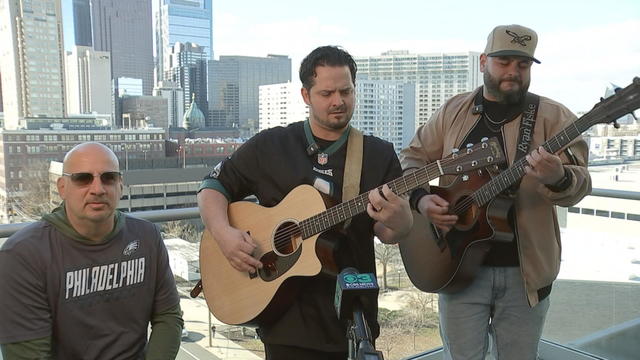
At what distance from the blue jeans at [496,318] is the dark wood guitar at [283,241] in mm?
473

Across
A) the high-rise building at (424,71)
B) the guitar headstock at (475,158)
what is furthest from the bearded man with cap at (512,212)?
the high-rise building at (424,71)

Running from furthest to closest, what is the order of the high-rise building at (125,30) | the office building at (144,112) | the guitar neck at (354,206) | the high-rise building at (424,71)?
the high-rise building at (125,30) → the office building at (144,112) → the high-rise building at (424,71) → the guitar neck at (354,206)

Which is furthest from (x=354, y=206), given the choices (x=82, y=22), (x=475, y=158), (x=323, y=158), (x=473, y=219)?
(x=82, y=22)

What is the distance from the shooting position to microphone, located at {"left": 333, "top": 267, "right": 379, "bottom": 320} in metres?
0.99

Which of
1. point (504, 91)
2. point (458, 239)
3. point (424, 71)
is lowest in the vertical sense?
point (458, 239)

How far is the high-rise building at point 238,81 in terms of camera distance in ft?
15.6

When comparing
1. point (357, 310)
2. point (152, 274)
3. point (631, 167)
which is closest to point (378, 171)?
point (357, 310)

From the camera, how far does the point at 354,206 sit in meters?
1.56

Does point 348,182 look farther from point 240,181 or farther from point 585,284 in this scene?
point 585,284

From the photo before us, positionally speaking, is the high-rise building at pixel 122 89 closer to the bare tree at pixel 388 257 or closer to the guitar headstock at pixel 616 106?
the bare tree at pixel 388 257

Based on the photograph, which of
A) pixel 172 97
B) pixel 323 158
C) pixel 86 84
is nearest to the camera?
pixel 323 158

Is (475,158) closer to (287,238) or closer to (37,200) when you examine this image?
(287,238)

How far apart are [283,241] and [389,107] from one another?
2043 mm

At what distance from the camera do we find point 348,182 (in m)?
1.58
